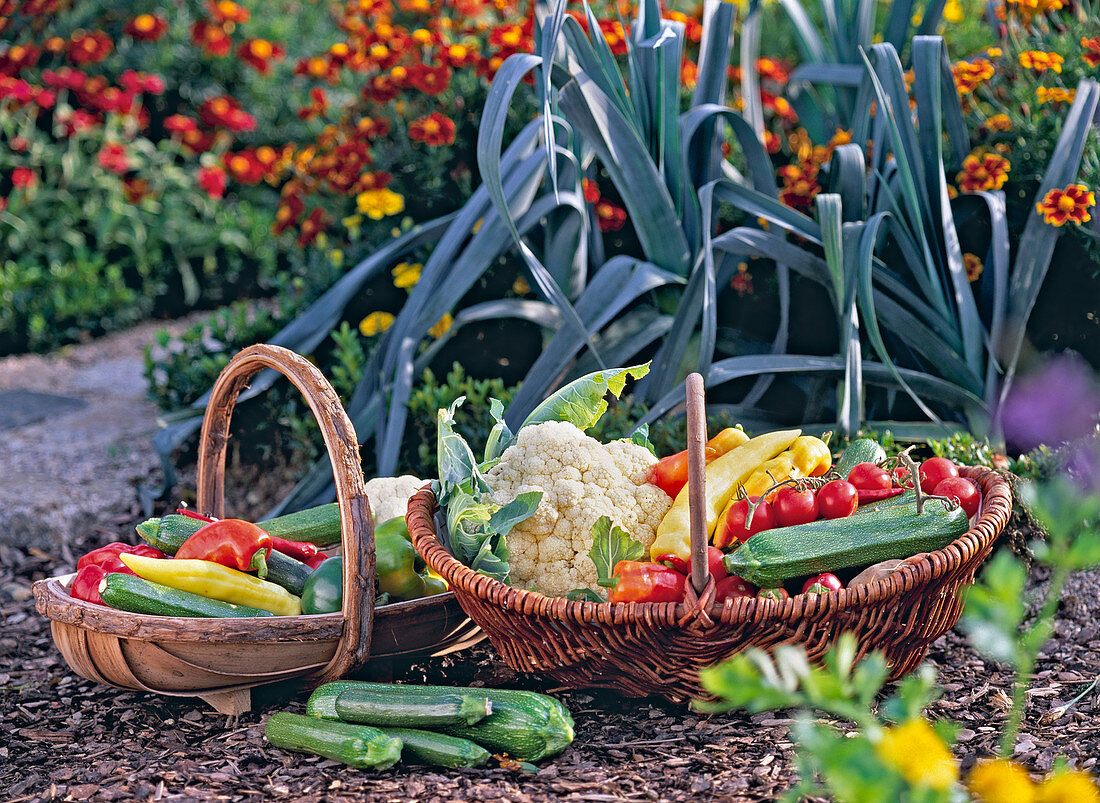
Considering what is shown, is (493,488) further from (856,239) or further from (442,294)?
(856,239)

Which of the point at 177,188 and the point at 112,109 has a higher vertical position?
the point at 112,109

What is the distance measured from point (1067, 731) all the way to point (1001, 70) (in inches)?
101

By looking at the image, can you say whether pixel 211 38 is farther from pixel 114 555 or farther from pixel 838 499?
pixel 838 499

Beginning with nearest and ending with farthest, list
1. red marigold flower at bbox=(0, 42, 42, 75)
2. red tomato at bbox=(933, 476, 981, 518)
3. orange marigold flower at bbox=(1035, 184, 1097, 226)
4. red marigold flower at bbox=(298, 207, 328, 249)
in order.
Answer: red tomato at bbox=(933, 476, 981, 518) → orange marigold flower at bbox=(1035, 184, 1097, 226) → red marigold flower at bbox=(298, 207, 328, 249) → red marigold flower at bbox=(0, 42, 42, 75)

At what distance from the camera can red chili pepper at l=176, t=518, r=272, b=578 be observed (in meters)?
2.10

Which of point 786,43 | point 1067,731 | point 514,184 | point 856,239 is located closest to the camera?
point 1067,731

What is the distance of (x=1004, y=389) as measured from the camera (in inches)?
110

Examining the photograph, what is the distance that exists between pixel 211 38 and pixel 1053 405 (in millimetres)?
4893

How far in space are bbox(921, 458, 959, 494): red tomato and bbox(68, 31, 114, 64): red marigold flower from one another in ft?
Result: 15.9

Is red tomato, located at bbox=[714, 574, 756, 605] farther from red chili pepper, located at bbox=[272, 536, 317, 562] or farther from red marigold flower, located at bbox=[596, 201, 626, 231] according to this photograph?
red marigold flower, located at bbox=[596, 201, 626, 231]

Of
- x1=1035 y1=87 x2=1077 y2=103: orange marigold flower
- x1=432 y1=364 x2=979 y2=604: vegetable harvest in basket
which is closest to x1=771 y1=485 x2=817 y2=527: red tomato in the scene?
x1=432 y1=364 x2=979 y2=604: vegetable harvest in basket

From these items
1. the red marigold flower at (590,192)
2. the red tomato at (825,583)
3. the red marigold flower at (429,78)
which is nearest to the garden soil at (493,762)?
the red tomato at (825,583)

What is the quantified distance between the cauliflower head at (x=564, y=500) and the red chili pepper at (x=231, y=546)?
521mm

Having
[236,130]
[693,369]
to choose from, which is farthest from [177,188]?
[693,369]
